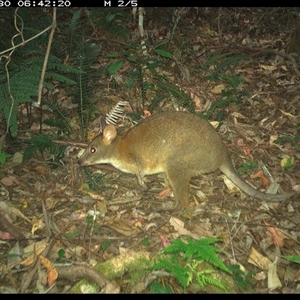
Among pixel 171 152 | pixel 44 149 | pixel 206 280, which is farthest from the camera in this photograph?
pixel 44 149

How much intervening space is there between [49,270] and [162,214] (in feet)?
5.57

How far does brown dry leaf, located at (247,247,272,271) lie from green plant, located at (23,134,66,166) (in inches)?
119

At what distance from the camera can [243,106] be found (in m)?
7.73

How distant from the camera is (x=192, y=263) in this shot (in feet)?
13.5

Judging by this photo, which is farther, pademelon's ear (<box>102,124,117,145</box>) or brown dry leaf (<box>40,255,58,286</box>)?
pademelon's ear (<box>102,124,117,145</box>)

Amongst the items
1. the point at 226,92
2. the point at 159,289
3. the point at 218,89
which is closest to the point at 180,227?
the point at 159,289

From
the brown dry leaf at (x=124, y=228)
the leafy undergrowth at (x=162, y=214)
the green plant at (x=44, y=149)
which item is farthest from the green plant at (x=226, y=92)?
the brown dry leaf at (x=124, y=228)

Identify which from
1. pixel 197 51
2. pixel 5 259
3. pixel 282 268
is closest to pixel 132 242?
pixel 5 259

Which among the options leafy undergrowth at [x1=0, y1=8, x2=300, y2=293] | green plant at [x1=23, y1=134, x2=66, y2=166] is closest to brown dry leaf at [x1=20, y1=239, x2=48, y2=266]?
leafy undergrowth at [x1=0, y1=8, x2=300, y2=293]

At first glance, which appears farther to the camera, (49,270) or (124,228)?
(124,228)

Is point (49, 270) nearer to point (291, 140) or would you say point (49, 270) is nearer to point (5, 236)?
point (5, 236)

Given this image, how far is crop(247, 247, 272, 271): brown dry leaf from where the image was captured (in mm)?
4477

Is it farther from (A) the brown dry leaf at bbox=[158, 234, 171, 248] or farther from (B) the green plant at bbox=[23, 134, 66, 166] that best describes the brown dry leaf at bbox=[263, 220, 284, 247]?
(B) the green plant at bbox=[23, 134, 66, 166]

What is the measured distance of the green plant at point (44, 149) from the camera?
5.68 m
